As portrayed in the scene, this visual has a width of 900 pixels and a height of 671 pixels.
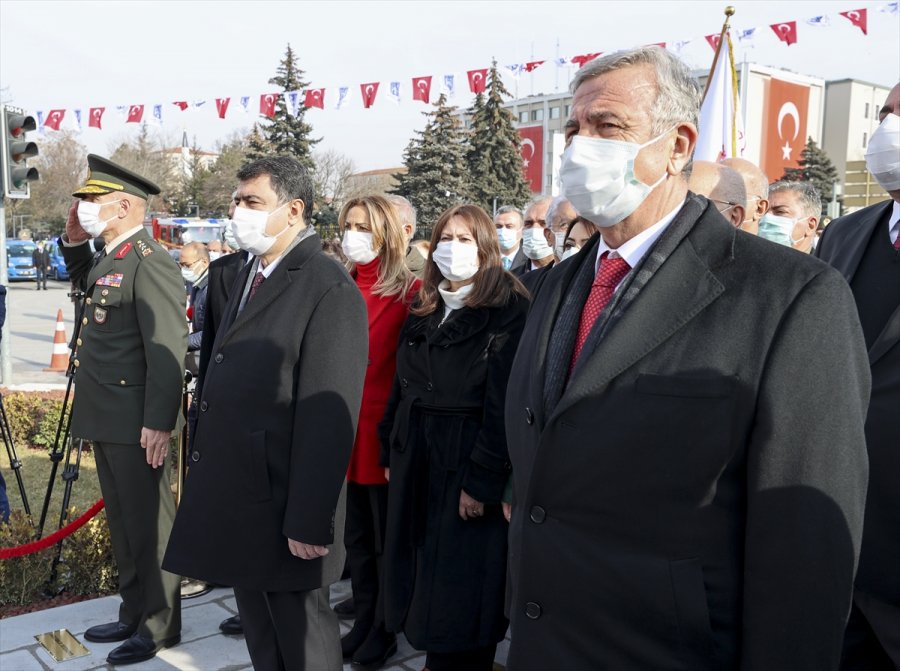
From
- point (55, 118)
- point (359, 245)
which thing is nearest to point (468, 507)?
point (359, 245)

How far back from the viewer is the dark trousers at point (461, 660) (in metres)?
3.58

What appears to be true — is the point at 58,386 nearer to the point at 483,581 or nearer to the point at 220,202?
the point at 483,581

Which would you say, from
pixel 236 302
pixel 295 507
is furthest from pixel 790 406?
pixel 236 302

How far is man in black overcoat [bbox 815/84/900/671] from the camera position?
7.52 feet

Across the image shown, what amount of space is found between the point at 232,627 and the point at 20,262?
3306 cm

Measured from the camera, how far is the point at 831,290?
1554 millimetres

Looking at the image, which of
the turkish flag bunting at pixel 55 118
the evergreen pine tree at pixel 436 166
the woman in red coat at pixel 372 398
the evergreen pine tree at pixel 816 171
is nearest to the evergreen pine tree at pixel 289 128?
the evergreen pine tree at pixel 436 166

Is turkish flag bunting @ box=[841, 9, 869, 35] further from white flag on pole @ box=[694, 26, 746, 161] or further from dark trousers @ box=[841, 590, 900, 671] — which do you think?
dark trousers @ box=[841, 590, 900, 671]

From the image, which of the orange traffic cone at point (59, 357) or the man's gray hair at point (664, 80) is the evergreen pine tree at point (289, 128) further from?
the man's gray hair at point (664, 80)

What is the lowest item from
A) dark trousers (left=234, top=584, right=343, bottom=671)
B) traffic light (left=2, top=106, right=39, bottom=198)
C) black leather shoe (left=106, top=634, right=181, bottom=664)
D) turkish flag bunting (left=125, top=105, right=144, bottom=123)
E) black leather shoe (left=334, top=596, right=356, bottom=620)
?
black leather shoe (left=334, top=596, right=356, bottom=620)

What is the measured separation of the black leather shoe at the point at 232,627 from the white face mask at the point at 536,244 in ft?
12.4

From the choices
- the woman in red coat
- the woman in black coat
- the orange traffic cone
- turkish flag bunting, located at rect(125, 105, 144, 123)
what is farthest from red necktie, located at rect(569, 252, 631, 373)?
turkish flag bunting, located at rect(125, 105, 144, 123)

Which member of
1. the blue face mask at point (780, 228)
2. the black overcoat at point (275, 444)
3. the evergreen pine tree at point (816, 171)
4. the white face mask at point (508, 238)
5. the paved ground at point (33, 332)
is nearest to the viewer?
the black overcoat at point (275, 444)

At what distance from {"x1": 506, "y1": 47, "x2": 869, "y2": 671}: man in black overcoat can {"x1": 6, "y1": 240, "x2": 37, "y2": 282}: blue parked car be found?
34920 mm
